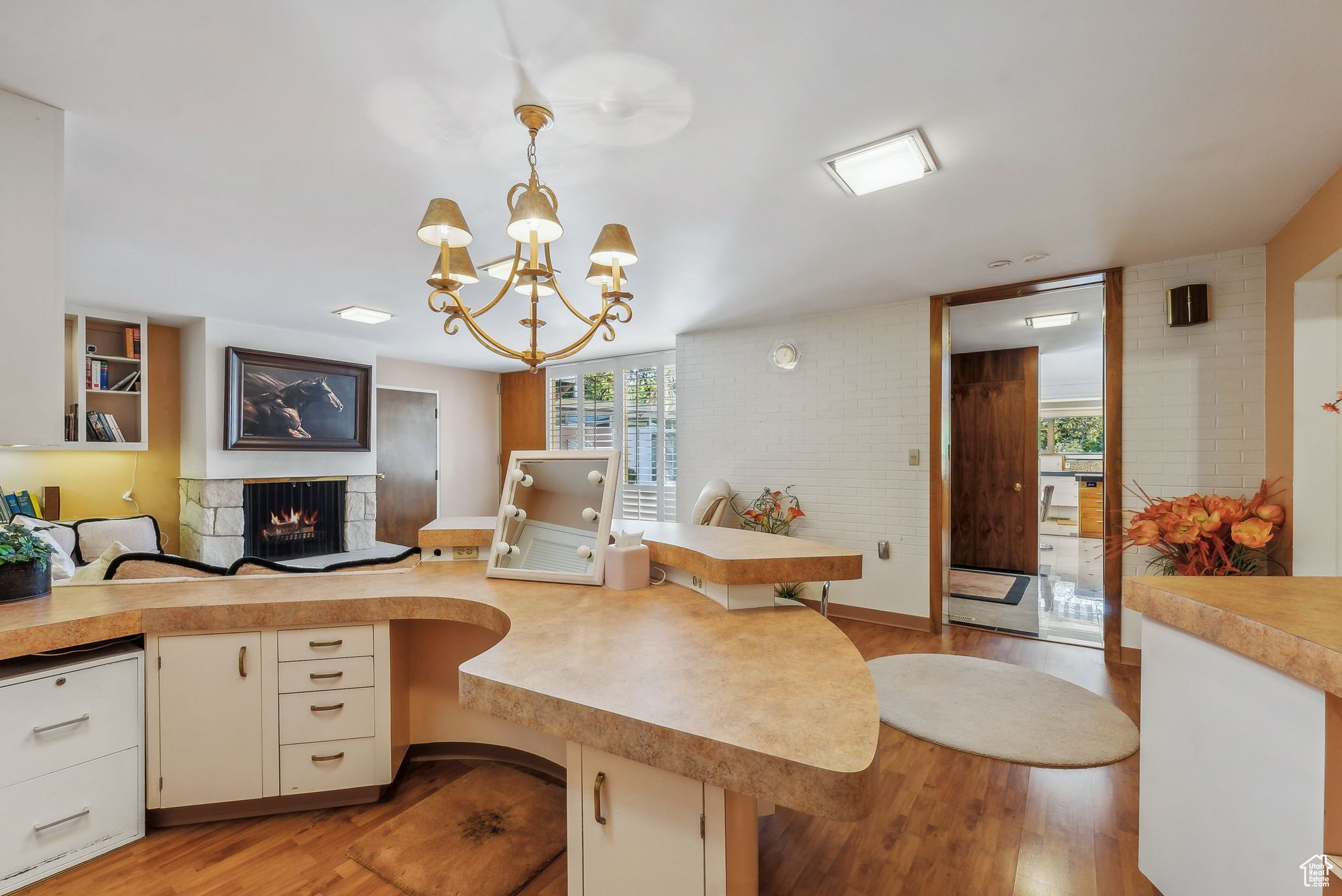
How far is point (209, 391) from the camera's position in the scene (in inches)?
189

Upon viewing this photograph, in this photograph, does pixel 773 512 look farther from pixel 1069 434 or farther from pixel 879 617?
pixel 1069 434

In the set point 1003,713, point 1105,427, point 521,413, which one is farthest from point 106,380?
point 1105,427

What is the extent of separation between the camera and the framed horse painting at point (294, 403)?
16.1ft

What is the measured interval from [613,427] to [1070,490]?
23.8 ft

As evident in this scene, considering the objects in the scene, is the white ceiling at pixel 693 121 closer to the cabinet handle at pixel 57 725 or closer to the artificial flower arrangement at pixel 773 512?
the cabinet handle at pixel 57 725

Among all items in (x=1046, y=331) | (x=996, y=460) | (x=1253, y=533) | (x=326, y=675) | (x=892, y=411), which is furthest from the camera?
(x=996, y=460)

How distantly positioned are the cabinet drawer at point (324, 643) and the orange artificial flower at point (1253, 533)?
3768 millimetres

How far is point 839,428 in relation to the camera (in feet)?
14.9

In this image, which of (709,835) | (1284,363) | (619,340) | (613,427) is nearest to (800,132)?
(709,835)

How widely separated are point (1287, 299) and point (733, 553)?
3.19 meters

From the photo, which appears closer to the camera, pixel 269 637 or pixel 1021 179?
pixel 269 637

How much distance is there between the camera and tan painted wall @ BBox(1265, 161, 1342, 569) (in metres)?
2.35

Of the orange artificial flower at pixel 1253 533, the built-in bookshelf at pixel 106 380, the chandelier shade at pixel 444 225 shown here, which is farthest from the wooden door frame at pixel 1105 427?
the built-in bookshelf at pixel 106 380

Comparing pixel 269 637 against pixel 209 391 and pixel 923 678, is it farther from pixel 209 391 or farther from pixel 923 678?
pixel 209 391
